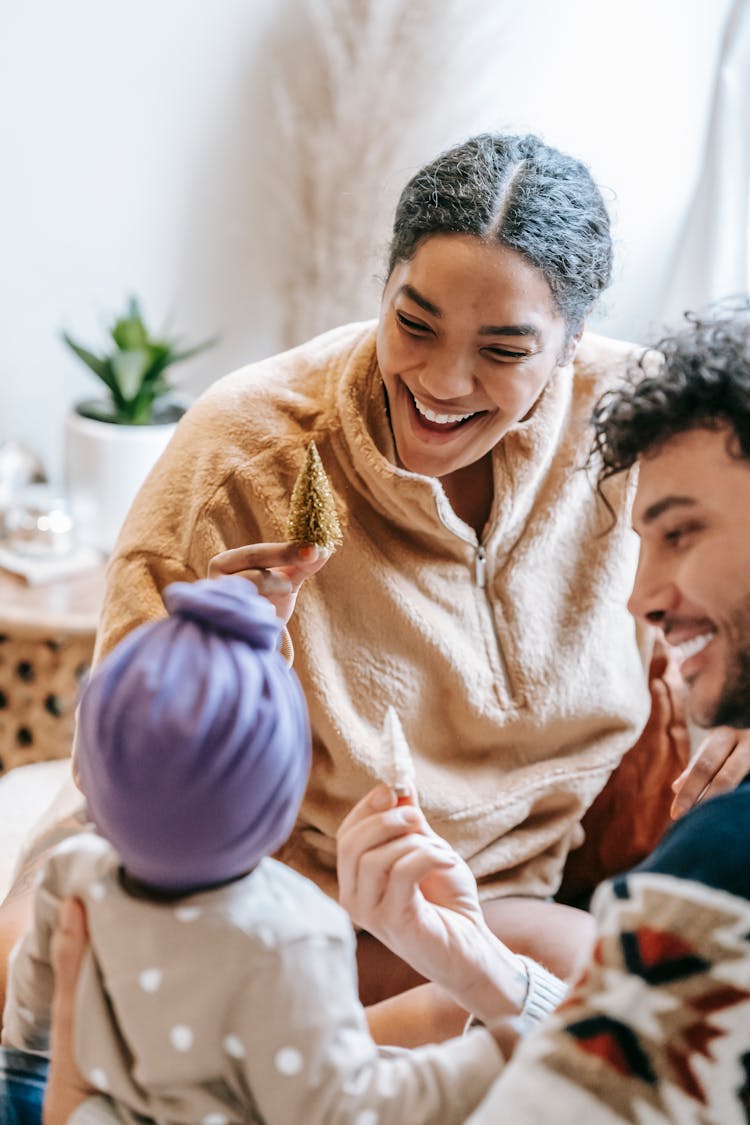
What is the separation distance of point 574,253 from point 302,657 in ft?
1.52

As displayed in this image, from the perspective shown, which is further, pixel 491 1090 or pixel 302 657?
pixel 302 657

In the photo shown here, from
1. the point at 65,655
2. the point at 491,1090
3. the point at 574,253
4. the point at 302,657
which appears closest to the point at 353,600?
the point at 302,657

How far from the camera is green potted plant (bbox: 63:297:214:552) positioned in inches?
79.4

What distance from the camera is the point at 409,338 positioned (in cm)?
110

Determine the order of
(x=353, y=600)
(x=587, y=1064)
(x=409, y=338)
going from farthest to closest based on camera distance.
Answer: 1. (x=353, y=600)
2. (x=409, y=338)
3. (x=587, y=1064)

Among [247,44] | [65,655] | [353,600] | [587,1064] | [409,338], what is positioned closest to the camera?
[587,1064]

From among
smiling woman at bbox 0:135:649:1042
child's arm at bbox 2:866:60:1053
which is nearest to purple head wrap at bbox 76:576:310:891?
child's arm at bbox 2:866:60:1053

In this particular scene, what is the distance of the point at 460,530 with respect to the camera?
1.22 metres

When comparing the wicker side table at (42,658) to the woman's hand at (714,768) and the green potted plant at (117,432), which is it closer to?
the green potted plant at (117,432)

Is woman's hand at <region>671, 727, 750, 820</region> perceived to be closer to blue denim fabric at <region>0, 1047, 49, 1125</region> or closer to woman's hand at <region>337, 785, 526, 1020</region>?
woman's hand at <region>337, 785, 526, 1020</region>

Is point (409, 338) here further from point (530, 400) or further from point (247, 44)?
point (247, 44)

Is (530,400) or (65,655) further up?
(530,400)

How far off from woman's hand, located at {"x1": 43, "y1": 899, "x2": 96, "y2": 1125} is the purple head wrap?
67mm

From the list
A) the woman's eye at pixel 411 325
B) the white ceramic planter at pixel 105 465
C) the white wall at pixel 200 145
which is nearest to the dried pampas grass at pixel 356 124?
the white wall at pixel 200 145
